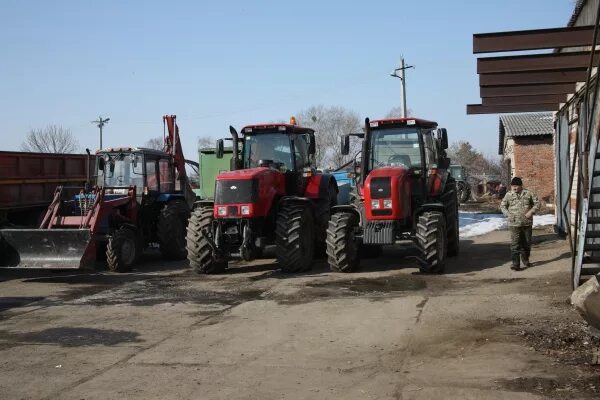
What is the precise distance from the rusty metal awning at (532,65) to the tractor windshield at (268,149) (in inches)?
150

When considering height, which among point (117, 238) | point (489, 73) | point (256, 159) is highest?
point (489, 73)

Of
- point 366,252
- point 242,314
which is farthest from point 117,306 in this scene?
point 366,252

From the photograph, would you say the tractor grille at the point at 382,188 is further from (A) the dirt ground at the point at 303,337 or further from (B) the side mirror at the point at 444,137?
(B) the side mirror at the point at 444,137

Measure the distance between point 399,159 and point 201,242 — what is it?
3.93 meters

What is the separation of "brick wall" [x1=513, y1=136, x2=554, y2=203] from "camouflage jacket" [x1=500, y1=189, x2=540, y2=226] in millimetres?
19820

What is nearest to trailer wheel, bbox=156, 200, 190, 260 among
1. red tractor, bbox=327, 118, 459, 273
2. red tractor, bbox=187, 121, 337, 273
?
red tractor, bbox=187, 121, 337, 273

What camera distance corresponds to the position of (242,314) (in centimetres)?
809

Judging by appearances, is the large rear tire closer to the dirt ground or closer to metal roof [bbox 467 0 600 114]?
the dirt ground

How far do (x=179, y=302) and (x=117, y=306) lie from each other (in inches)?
33.5

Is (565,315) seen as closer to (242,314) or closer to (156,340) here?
(242,314)

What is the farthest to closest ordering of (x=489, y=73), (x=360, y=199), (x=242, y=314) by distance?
1. (x=360, y=199)
2. (x=489, y=73)
3. (x=242, y=314)

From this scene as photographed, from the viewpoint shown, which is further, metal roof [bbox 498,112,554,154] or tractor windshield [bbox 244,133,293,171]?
metal roof [bbox 498,112,554,154]

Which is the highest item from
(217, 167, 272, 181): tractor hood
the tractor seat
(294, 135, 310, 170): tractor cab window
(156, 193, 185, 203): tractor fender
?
(294, 135, 310, 170): tractor cab window

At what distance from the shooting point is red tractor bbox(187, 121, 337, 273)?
1088 cm
